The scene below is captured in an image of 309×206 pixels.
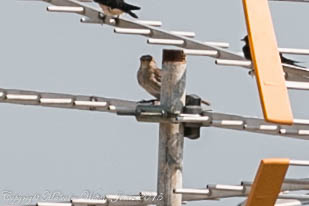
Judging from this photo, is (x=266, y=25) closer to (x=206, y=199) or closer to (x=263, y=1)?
(x=263, y=1)

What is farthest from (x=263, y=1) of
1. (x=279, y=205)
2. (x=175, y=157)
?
(x=175, y=157)

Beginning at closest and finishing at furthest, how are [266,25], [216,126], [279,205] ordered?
[266,25]
[279,205]
[216,126]

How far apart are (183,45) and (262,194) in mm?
1828

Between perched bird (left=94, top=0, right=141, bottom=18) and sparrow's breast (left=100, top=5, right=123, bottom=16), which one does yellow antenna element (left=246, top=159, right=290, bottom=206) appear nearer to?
sparrow's breast (left=100, top=5, right=123, bottom=16)

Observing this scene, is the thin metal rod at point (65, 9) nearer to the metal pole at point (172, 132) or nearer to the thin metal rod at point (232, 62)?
the metal pole at point (172, 132)

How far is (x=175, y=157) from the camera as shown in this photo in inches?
194

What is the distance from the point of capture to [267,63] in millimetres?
3088

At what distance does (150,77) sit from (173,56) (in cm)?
328

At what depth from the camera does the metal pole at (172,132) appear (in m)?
4.92

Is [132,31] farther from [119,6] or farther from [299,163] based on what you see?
[119,6]

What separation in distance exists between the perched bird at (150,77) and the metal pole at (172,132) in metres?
2.82

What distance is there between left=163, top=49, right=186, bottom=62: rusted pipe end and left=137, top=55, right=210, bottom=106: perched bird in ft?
9.20

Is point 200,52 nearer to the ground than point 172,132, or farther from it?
farther from it

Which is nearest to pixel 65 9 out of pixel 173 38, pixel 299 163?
pixel 173 38
